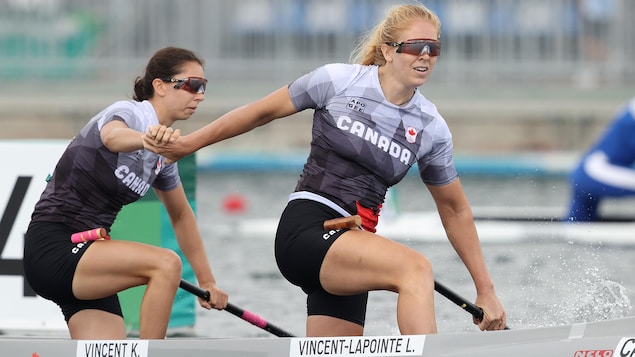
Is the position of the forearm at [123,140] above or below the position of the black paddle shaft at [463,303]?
above

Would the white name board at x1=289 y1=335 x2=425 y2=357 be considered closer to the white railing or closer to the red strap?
the red strap

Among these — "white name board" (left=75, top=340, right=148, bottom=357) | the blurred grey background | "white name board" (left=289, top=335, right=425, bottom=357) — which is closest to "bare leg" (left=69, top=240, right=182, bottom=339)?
"white name board" (left=75, top=340, right=148, bottom=357)

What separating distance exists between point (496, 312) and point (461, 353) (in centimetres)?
84

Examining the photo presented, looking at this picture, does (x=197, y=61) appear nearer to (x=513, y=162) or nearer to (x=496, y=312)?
(x=496, y=312)

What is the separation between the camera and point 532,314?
870cm

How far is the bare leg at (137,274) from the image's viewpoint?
5461mm

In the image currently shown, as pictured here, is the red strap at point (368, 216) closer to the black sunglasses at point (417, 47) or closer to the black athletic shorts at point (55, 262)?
the black sunglasses at point (417, 47)

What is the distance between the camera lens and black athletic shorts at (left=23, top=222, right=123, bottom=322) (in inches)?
219

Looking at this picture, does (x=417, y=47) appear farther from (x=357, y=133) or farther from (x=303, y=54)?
(x=303, y=54)

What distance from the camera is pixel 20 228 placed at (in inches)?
317

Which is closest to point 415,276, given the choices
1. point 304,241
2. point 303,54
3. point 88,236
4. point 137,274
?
point 304,241

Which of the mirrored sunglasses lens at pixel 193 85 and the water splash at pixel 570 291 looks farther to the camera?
the water splash at pixel 570 291

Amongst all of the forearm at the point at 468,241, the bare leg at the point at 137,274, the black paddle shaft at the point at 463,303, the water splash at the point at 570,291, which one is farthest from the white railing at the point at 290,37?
the bare leg at the point at 137,274

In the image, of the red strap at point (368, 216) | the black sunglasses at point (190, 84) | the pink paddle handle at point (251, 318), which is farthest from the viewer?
the pink paddle handle at point (251, 318)
